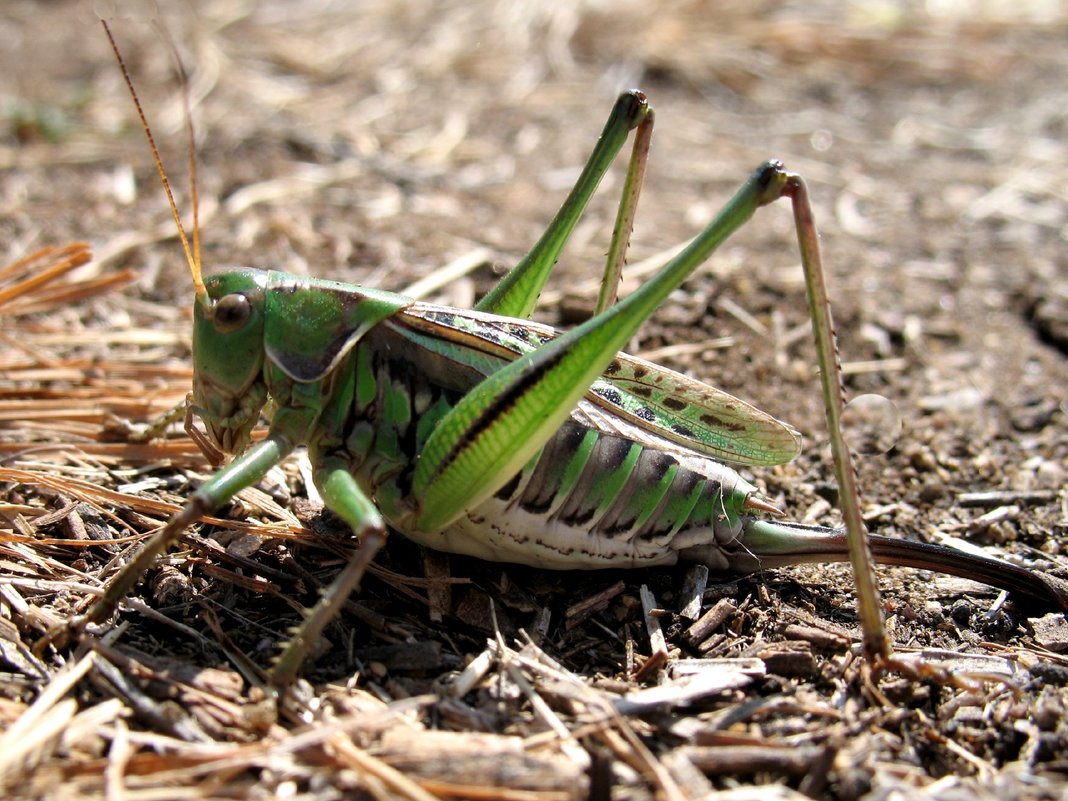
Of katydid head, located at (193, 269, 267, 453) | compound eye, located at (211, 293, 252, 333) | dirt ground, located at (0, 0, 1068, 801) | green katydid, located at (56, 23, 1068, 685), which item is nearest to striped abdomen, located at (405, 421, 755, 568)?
green katydid, located at (56, 23, 1068, 685)

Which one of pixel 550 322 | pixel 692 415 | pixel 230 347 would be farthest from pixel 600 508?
pixel 550 322

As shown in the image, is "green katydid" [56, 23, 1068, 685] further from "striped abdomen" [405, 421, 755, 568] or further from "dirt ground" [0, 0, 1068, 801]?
"dirt ground" [0, 0, 1068, 801]

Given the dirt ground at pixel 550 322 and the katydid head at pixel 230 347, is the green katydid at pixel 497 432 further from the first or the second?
the dirt ground at pixel 550 322

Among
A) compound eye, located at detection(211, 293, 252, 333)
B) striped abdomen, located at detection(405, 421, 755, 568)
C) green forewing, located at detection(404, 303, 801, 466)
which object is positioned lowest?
striped abdomen, located at detection(405, 421, 755, 568)

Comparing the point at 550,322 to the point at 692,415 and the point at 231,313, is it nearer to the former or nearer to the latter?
the point at 692,415

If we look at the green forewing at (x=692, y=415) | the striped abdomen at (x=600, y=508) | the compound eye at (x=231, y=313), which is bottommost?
the striped abdomen at (x=600, y=508)

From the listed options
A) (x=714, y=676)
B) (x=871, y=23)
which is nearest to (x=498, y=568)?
(x=714, y=676)

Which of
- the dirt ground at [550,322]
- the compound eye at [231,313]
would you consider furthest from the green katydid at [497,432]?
the dirt ground at [550,322]
